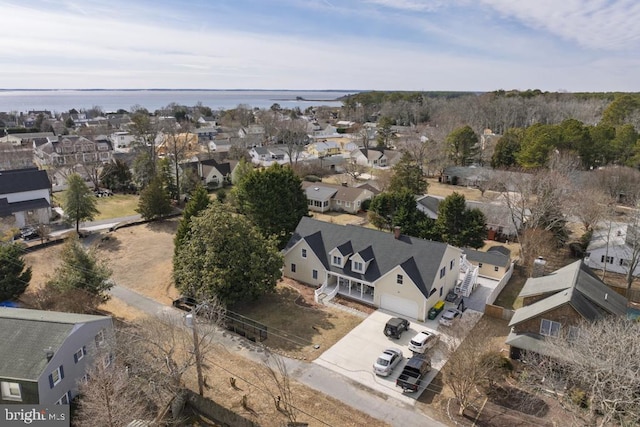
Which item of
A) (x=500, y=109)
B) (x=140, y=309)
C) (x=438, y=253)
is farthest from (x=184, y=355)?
(x=500, y=109)

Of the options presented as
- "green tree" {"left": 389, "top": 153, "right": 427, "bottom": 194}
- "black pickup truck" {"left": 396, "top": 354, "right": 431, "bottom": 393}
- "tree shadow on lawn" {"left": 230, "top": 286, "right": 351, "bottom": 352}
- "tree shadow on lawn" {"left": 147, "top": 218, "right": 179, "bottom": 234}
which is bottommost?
"tree shadow on lawn" {"left": 147, "top": 218, "right": 179, "bottom": 234}

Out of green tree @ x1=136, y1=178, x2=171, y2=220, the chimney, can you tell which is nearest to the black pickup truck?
the chimney

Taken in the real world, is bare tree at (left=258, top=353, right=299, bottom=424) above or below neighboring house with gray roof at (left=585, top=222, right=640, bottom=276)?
below

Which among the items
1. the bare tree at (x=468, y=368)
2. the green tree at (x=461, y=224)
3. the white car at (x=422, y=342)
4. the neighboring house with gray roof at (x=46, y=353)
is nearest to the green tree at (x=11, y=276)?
the neighboring house with gray roof at (x=46, y=353)

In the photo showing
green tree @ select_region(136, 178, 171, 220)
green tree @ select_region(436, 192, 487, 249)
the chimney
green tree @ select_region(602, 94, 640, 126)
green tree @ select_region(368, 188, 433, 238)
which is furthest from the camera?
green tree @ select_region(602, 94, 640, 126)

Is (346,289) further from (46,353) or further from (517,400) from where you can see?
(46,353)

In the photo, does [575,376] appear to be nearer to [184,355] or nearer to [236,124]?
[184,355]

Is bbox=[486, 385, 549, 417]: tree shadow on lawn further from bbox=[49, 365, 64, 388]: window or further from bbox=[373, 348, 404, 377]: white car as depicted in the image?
bbox=[49, 365, 64, 388]: window

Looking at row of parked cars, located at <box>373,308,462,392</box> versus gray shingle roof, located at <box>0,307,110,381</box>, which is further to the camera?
row of parked cars, located at <box>373,308,462,392</box>
